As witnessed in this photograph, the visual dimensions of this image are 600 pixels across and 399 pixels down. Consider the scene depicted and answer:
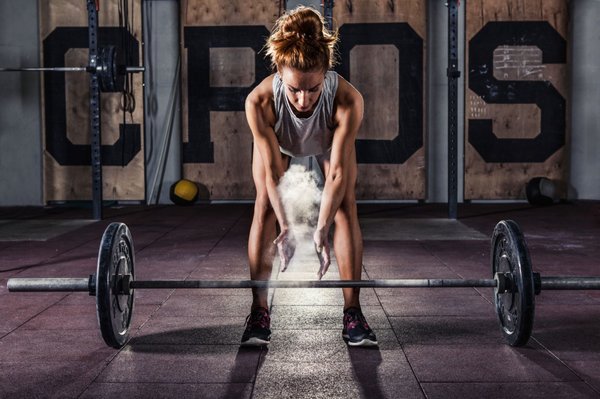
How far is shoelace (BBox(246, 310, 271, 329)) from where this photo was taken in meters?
2.14

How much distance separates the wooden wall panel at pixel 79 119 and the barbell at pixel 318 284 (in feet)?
16.5

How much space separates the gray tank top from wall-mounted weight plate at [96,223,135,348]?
0.57 meters

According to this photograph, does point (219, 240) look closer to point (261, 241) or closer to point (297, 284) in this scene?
point (261, 241)

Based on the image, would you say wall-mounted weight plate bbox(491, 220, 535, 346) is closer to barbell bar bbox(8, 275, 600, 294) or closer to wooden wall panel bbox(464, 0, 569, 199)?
barbell bar bbox(8, 275, 600, 294)

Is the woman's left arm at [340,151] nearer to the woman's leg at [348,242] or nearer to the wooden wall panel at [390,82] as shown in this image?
the woman's leg at [348,242]

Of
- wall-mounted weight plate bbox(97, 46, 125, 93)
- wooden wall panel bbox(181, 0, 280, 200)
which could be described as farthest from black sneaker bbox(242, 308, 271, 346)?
wooden wall panel bbox(181, 0, 280, 200)

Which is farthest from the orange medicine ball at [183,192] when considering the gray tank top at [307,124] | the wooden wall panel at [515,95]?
the gray tank top at [307,124]

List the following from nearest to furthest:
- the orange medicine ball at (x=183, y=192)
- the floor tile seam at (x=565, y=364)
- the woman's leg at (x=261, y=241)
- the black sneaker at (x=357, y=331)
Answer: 1. the floor tile seam at (x=565, y=364)
2. the black sneaker at (x=357, y=331)
3. the woman's leg at (x=261, y=241)
4. the orange medicine ball at (x=183, y=192)

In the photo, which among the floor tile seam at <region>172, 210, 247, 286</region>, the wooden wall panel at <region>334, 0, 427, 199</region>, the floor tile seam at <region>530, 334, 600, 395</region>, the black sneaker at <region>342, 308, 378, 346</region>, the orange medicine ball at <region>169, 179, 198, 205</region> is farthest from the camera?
the wooden wall panel at <region>334, 0, 427, 199</region>

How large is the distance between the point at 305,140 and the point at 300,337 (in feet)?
2.04

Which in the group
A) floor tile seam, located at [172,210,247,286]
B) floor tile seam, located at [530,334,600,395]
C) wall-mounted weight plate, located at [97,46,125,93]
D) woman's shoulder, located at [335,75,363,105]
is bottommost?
floor tile seam, located at [172,210,247,286]

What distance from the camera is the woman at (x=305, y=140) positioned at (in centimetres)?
187

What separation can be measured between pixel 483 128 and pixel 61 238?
4226 millimetres

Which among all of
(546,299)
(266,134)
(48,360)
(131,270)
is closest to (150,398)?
(48,360)
